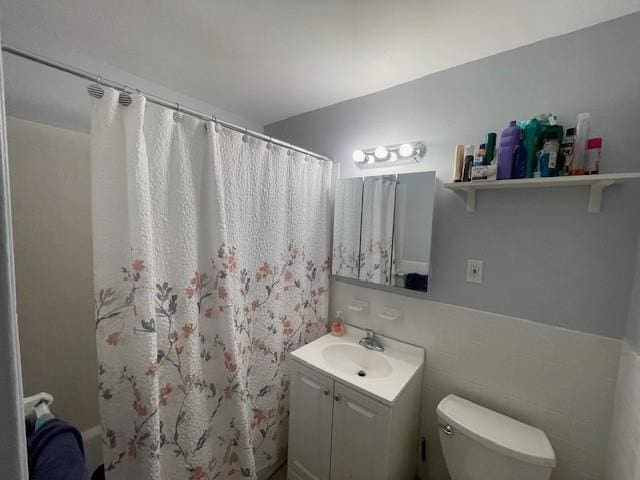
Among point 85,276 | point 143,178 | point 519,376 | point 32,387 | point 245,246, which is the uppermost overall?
point 143,178

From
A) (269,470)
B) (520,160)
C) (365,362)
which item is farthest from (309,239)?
(269,470)

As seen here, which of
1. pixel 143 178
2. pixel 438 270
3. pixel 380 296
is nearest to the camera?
pixel 143 178

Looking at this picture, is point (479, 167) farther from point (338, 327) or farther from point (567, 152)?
point (338, 327)

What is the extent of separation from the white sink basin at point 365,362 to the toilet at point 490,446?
0.79 ft

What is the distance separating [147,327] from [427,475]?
1689 millimetres

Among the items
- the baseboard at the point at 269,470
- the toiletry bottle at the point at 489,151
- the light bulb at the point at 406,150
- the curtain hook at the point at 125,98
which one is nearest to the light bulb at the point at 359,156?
the light bulb at the point at 406,150

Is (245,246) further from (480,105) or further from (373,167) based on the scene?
(480,105)

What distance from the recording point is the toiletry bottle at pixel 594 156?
0.98 m

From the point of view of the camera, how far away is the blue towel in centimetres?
67

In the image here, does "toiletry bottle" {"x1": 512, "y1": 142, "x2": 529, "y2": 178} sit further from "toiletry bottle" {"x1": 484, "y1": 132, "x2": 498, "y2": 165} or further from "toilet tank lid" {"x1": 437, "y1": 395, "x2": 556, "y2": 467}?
"toilet tank lid" {"x1": 437, "y1": 395, "x2": 556, "y2": 467}

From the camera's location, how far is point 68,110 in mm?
1344

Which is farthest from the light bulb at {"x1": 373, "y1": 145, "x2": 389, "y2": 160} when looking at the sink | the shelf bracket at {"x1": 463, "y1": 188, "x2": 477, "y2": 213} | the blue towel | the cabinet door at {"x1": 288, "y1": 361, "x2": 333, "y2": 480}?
the blue towel

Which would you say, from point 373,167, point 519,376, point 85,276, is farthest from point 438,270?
point 85,276

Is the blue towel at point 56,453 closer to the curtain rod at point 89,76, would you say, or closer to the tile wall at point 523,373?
the curtain rod at point 89,76
